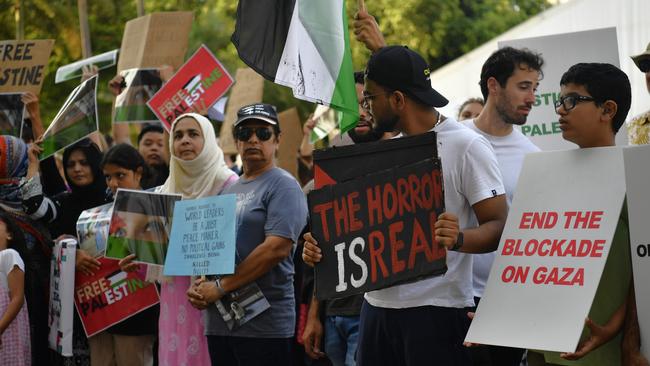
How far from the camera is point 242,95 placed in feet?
34.7

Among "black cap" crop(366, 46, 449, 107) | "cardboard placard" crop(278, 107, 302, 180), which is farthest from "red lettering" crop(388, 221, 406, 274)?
"cardboard placard" crop(278, 107, 302, 180)

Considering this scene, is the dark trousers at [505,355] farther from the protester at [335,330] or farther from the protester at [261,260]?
the protester at [261,260]

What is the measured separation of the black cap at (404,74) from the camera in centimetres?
454

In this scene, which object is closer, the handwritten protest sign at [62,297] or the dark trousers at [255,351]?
the dark trousers at [255,351]

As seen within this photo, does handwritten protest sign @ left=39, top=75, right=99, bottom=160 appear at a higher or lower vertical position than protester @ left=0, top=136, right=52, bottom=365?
higher

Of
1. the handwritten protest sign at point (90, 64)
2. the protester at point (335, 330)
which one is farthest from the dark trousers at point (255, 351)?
the handwritten protest sign at point (90, 64)

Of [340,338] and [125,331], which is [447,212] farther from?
[125,331]

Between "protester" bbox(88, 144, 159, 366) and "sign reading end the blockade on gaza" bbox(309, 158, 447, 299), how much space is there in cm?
294

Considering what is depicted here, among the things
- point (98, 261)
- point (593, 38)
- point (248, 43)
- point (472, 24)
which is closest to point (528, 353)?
point (248, 43)

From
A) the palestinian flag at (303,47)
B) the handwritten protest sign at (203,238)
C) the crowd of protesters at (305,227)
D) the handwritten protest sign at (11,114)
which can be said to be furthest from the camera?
the handwritten protest sign at (11,114)

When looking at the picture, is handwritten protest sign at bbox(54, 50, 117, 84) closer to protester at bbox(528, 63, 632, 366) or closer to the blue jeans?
the blue jeans

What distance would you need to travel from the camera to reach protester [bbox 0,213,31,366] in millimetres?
7168

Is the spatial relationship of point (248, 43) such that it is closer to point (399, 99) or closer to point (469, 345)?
point (399, 99)

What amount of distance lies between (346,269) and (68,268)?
339cm
